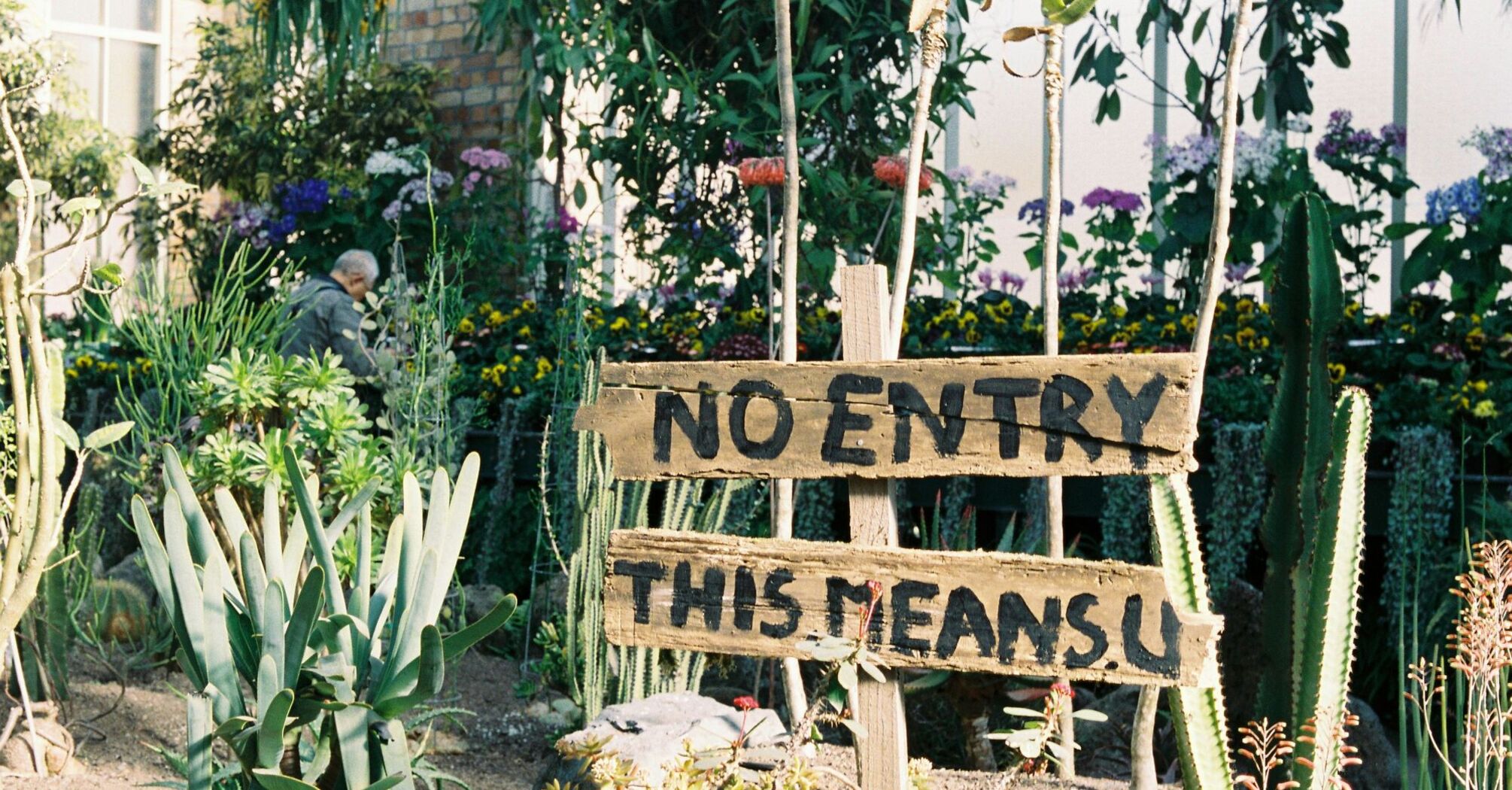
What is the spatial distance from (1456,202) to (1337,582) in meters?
2.27

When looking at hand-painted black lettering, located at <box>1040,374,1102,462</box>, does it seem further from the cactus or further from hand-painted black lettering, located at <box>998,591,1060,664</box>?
the cactus

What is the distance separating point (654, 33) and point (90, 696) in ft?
10.3

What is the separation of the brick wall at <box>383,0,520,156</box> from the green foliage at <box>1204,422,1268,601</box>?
3.62 meters

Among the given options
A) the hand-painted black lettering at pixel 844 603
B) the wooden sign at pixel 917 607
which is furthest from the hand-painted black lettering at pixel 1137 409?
the hand-painted black lettering at pixel 844 603

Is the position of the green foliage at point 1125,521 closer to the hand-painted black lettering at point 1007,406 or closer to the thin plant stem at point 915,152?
the thin plant stem at point 915,152

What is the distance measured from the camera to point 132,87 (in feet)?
25.6

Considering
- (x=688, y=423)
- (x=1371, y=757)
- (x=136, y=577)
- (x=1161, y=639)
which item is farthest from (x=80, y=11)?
(x=1161, y=639)

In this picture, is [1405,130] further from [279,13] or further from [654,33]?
[279,13]

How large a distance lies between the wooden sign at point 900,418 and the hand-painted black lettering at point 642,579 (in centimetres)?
11

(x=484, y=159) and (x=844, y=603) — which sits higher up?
(x=484, y=159)

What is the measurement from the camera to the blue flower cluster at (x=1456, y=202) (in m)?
3.97

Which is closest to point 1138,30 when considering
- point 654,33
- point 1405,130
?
point 1405,130

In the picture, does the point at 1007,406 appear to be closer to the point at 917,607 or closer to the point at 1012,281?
the point at 917,607

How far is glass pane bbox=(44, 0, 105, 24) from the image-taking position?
7742mm
